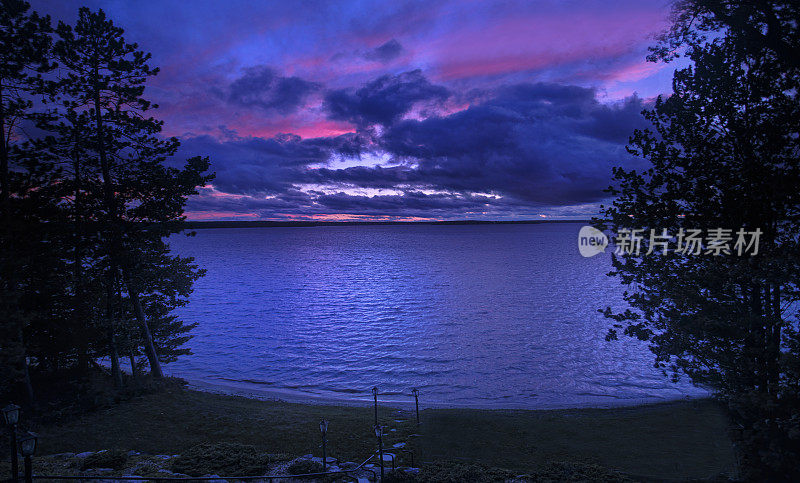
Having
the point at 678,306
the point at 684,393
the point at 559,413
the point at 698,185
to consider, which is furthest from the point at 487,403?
the point at 698,185

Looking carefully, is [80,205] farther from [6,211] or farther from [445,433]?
[445,433]

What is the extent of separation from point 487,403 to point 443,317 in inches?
910

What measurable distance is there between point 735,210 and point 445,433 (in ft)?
44.0

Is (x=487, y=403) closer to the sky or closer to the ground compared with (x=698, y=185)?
closer to the ground

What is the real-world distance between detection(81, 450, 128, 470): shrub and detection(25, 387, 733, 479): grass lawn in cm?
168

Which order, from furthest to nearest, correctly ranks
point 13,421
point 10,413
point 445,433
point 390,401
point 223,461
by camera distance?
point 390,401
point 445,433
point 223,461
point 13,421
point 10,413

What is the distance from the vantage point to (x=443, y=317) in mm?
47594

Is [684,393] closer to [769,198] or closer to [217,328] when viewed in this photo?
[769,198]

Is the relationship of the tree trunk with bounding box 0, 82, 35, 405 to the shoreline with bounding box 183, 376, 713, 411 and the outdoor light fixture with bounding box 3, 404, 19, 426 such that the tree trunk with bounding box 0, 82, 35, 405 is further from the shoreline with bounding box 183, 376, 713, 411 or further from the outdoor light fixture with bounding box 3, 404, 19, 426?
the shoreline with bounding box 183, 376, 713, 411

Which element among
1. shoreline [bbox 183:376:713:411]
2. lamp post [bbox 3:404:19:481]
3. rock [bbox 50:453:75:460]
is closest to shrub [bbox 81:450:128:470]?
rock [bbox 50:453:75:460]

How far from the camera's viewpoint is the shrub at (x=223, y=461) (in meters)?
11.8

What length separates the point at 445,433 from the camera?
17.2 m

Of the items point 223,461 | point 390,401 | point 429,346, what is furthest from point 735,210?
point 429,346

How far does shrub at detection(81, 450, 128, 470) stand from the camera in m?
11.9
